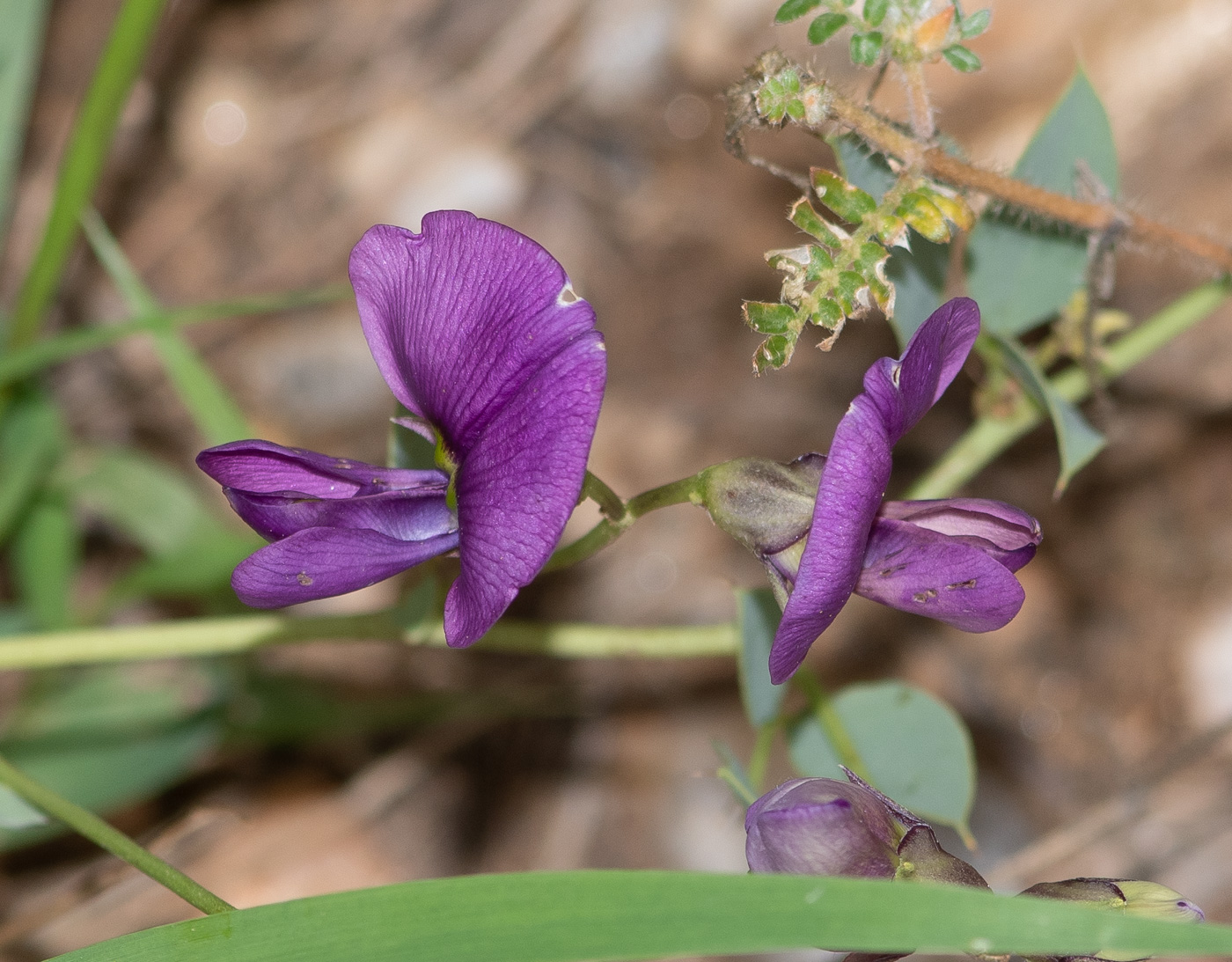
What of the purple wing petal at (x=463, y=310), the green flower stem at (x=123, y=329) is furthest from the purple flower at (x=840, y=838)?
the green flower stem at (x=123, y=329)

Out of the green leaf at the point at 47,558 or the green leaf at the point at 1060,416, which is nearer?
the green leaf at the point at 1060,416

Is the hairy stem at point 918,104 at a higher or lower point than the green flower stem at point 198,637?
higher

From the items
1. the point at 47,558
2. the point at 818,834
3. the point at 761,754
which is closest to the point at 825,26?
the point at 818,834

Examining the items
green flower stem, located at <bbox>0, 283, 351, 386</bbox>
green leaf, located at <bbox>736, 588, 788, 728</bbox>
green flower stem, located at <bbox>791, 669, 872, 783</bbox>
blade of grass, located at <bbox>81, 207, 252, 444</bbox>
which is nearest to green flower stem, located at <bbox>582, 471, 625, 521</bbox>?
green leaf, located at <bbox>736, 588, 788, 728</bbox>

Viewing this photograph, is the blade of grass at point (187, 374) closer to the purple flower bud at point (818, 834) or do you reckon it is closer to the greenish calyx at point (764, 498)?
the greenish calyx at point (764, 498)

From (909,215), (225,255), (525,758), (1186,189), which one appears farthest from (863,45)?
(225,255)

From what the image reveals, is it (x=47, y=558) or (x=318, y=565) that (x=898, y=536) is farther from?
(x=47, y=558)

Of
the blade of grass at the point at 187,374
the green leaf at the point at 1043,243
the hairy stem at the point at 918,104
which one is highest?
the hairy stem at the point at 918,104

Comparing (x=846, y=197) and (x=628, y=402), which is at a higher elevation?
(x=846, y=197)
